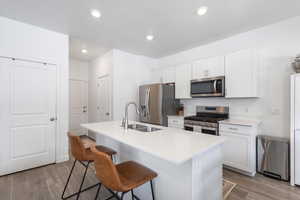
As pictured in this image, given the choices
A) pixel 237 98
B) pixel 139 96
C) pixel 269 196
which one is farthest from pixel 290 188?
pixel 139 96

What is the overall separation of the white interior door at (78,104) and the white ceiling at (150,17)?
238 centimetres

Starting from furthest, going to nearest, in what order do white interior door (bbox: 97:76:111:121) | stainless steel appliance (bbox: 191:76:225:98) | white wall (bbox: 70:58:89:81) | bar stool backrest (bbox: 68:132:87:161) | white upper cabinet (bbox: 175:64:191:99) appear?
white wall (bbox: 70:58:89:81) < white interior door (bbox: 97:76:111:121) < white upper cabinet (bbox: 175:64:191:99) < stainless steel appliance (bbox: 191:76:225:98) < bar stool backrest (bbox: 68:132:87:161)

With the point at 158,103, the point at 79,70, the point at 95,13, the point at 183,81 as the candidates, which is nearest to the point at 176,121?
the point at 158,103

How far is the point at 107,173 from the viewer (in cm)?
120

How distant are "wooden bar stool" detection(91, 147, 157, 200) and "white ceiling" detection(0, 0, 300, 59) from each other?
2.18 m

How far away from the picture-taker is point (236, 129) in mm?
2689

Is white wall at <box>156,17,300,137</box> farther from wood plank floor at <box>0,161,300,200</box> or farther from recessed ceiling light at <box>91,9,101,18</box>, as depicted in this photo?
recessed ceiling light at <box>91,9,101,18</box>

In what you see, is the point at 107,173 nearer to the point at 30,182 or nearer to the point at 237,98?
the point at 30,182

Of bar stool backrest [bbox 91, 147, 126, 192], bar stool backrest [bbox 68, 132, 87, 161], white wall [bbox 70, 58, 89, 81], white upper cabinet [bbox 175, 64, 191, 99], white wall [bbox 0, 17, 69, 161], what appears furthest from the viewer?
white wall [bbox 70, 58, 89, 81]

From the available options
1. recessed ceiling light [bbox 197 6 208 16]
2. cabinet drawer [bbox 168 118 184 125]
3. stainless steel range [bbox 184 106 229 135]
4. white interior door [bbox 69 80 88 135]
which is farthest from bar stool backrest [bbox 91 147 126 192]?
white interior door [bbox 69 80 88 135]

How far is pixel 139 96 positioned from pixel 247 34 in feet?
9.99

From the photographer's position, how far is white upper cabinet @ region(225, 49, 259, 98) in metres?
2.74

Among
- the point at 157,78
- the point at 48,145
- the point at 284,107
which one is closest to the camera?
the point at 284,107

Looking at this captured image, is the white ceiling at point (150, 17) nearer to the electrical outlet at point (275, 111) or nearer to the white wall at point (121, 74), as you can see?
the white wall at point (121, 74)
